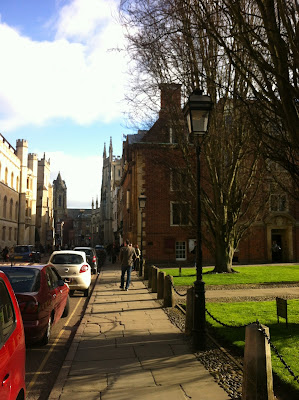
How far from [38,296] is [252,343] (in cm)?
389

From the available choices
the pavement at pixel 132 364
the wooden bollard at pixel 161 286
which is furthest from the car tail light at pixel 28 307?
the wooden bollard at pixel 161 286

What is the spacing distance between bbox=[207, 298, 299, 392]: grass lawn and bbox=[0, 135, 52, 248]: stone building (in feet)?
133

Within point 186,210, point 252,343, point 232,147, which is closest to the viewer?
point 252,343

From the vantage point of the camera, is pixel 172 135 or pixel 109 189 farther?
pixel 109 189

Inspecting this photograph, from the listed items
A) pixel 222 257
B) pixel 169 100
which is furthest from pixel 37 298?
pixel 222 257

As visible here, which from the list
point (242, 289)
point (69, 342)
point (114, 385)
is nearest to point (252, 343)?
point (114, 385)

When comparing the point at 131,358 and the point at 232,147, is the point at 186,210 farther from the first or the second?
the point at 131,358

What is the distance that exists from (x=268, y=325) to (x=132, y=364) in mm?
3569

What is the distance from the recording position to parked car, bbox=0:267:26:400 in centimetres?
279

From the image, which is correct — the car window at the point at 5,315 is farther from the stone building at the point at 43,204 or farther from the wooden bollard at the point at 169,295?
the stone building at the point at 43,204

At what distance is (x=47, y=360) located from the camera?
6.18m

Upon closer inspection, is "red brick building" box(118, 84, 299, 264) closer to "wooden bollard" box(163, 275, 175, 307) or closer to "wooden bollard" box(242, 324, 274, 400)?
"wooden bollard" box(163, 275, 175, 307)

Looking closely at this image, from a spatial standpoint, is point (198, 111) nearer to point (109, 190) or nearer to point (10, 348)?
point (10, 348)

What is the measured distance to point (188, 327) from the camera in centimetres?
746
